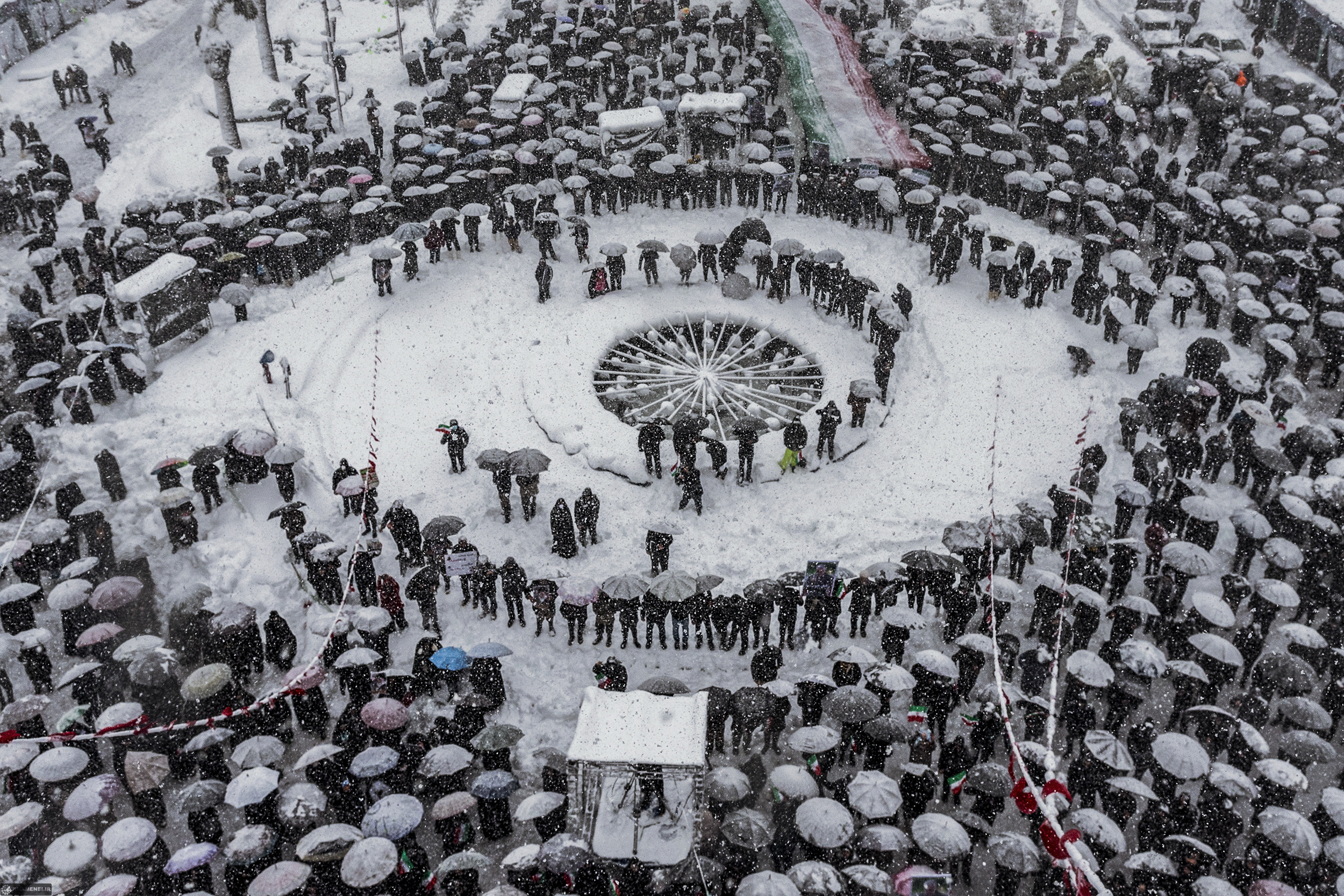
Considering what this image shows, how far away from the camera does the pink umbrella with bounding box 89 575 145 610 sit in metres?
13.7

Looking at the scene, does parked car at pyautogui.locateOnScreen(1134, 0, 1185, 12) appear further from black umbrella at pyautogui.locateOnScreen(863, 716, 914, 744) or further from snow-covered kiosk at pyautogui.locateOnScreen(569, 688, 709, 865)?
snow-covered kiosk at pyautogui.locateOnScreen(569, 688, 709, 865)

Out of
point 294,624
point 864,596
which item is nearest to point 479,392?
point 294,624

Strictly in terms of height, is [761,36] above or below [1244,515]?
above

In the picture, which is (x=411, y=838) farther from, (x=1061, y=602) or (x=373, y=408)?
(x=373, y=408)

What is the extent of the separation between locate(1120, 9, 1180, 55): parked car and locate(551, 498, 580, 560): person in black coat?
2734 cm

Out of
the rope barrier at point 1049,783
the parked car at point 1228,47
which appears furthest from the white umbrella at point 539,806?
the parked car at point 1228,47

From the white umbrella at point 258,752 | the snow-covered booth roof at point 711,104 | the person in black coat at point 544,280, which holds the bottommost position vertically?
the white umbrella at point 258,752

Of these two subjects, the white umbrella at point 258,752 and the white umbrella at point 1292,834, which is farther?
the white umbrella at point 258,752

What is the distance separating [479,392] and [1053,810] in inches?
504

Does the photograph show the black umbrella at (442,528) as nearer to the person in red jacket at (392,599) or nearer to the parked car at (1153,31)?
the person in red jacket at (392,599)

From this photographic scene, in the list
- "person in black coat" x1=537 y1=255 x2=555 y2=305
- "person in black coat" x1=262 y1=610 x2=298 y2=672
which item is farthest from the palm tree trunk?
"person in black coat" x1=262 y1=610 x2=298 y2=672

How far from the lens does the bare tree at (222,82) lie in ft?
90.8

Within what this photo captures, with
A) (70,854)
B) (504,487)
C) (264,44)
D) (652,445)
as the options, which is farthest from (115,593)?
(264,44)

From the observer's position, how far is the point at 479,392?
20.1 metres
